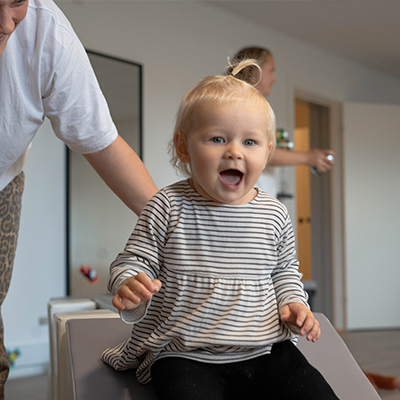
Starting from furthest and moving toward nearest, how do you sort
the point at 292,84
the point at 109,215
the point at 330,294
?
1. the point at 330,294
2. the point at 292,84
3. the point at 109,215

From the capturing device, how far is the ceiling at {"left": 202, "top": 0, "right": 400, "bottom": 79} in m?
3.50

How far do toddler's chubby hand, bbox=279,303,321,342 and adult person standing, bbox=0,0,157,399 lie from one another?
16.3 inches

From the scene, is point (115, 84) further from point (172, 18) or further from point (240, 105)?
point (240, 105)

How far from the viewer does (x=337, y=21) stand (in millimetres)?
3797

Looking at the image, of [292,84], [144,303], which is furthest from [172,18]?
[144,303]

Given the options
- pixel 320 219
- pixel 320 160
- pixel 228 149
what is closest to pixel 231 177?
pixel 228 149

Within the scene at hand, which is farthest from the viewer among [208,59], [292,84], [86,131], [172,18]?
[292,84]

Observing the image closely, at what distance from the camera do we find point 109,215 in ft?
9.30

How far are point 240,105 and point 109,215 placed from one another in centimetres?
223

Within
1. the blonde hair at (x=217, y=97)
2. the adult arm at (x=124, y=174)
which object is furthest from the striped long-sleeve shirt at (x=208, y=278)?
the adult arm at (x=124, y=174)

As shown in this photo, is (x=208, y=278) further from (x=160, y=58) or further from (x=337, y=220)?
(x=337, y=220)

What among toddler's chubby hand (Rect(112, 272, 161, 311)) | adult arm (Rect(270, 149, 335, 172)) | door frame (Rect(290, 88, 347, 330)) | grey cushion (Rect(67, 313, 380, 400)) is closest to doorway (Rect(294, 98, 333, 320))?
door frame (Rect(290, 88, 347, 330))

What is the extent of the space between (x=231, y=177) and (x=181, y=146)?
4.7 inches

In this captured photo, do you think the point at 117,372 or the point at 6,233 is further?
the point at 6,233
